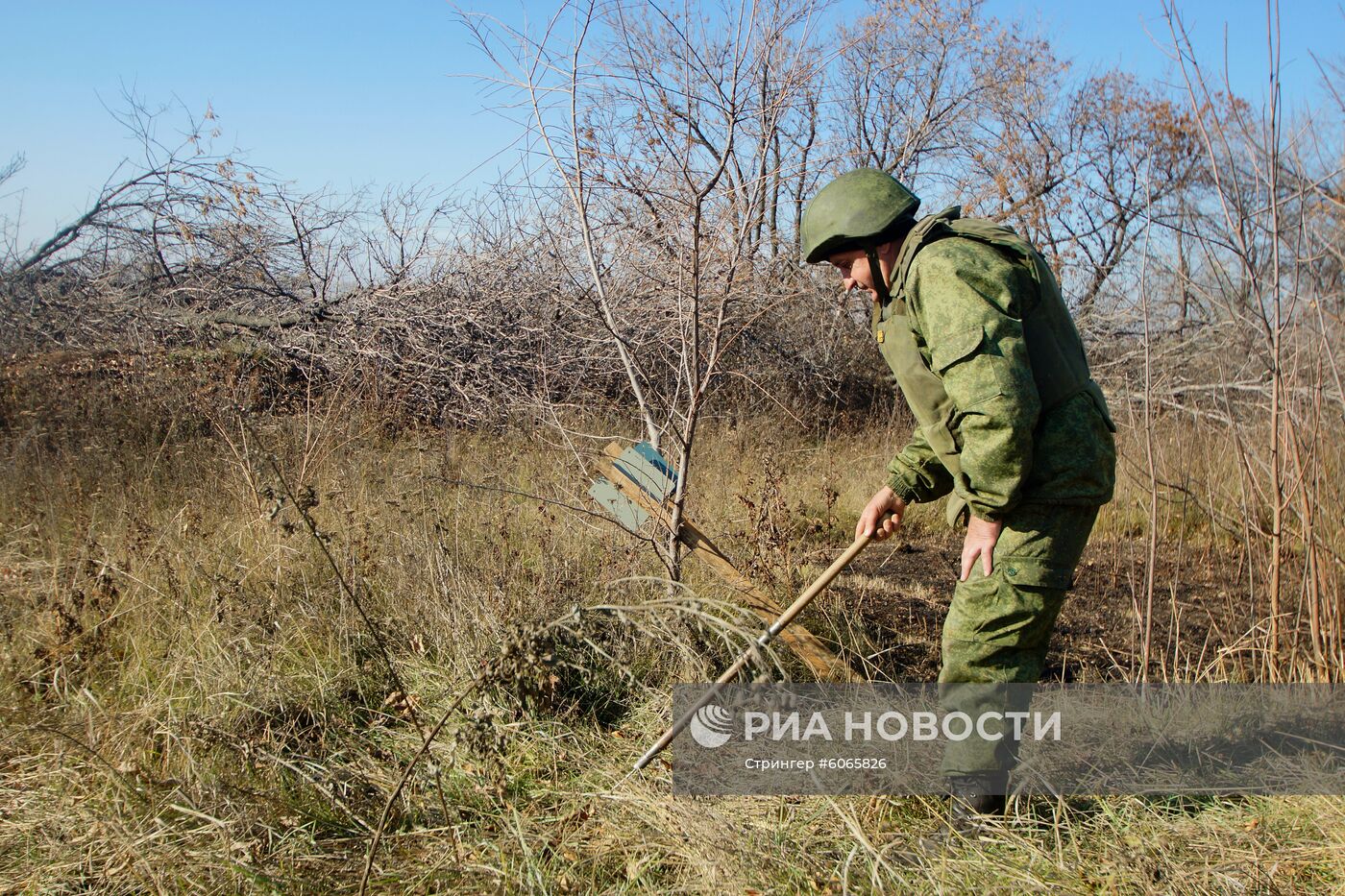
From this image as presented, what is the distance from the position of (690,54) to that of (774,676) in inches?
88.2

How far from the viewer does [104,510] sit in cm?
458

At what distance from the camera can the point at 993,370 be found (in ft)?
6.94

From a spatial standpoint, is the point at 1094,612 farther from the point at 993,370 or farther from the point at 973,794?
the point at 993,370

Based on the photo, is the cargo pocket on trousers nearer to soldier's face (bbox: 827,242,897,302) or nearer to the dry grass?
the dry grass

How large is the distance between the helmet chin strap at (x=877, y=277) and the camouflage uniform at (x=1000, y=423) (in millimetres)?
97

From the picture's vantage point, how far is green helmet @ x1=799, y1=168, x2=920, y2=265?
2.38 metres

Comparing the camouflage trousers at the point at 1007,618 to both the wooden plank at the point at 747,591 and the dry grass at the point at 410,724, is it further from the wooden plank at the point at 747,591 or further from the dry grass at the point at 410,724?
the wooden plank at the point at 747,591

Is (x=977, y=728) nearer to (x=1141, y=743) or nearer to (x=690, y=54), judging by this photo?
(x=1141, y=743)

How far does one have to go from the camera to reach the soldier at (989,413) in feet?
7.05

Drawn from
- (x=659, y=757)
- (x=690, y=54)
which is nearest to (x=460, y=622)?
(x=659, y=757)

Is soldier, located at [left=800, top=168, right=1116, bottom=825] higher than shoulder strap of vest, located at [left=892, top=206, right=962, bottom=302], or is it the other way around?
shoulder strap of vest, located at [left=892, top=206, right=962, bottom=302]
